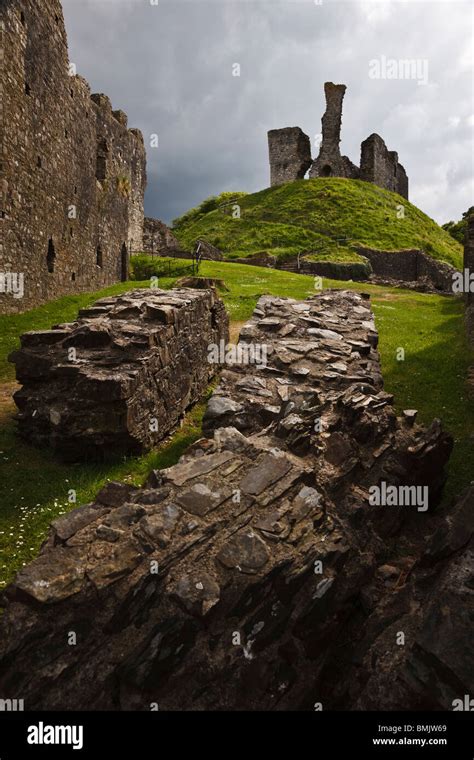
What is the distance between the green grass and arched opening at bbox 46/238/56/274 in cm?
142

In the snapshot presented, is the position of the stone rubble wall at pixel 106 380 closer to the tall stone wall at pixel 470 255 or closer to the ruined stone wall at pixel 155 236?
the tall stone wall at pixel 470 255

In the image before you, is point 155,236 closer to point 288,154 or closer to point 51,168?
point 51,168

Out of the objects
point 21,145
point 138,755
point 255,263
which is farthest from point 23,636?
point 255,263

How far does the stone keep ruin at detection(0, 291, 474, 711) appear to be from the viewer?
11.6 feet

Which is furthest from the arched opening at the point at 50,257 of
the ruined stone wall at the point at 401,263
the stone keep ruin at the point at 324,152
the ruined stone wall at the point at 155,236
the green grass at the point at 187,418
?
the stone keep ruin at the point at 324,152

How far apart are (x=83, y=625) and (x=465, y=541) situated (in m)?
3.33

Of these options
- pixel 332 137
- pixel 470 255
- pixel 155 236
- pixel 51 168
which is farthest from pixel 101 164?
pixel 332 137

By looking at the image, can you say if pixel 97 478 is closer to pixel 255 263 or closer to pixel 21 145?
pixel 21 145

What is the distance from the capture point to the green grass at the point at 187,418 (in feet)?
21.1

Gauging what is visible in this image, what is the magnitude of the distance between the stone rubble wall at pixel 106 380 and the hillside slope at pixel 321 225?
3089cm

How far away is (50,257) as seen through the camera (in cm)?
2042

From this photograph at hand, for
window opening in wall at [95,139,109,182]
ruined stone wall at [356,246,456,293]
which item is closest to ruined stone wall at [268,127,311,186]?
ruined stone wall at [356,246,456,293]

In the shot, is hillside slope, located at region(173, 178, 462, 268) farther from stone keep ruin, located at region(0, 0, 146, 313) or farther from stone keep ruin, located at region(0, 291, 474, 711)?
stone keep ruin, located at region(0, 291, 474, 711)

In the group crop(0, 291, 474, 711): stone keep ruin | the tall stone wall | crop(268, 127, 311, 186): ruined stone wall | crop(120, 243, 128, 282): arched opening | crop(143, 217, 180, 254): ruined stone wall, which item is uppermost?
crop(268, 127, 311, 186): ruined stone wall
